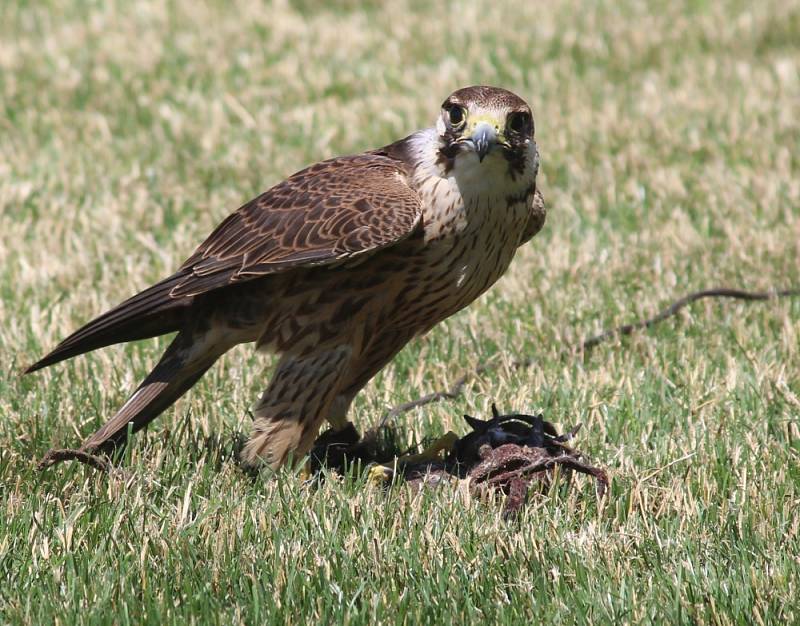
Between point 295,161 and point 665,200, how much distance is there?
2.10 metres

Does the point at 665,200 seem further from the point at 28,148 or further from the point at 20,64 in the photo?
the point at 20,64

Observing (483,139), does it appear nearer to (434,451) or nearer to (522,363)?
(434,451)

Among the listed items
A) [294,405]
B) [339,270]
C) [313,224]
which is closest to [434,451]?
[294,405]

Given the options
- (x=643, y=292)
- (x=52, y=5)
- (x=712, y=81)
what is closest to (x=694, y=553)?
(x=643, y=292)

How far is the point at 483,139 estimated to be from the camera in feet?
12.3

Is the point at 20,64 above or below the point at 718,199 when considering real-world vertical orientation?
above

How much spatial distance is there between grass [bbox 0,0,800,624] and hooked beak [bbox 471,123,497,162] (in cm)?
98

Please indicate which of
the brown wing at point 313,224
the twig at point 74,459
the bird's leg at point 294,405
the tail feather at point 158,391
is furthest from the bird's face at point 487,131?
the twig at point 74,459

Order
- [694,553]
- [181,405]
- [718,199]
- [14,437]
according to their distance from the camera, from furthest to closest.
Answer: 1. [718,199]
2. [181,405]
3. [14,437]
4. [694,553]

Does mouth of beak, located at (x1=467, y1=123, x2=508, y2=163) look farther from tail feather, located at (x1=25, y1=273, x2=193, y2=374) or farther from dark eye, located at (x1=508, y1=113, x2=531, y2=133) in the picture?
tail feather, located at (x1=25, y1=273, x2=193, y2=374)

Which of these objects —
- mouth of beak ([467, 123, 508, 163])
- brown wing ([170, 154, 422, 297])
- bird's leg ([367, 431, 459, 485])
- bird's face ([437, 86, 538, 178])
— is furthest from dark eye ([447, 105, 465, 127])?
bird's leg ([367, 431, 459, 485])

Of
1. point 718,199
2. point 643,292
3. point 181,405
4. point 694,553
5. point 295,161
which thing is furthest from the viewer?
point 295,161

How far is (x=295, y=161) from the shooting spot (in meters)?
7.53

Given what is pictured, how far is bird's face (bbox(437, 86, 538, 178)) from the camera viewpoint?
3766 millimetres
